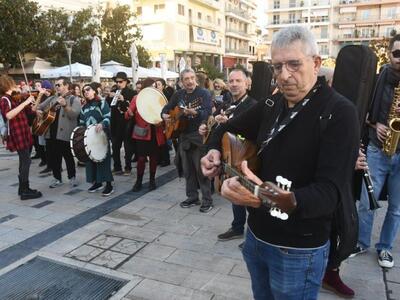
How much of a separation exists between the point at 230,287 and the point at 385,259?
162 cm

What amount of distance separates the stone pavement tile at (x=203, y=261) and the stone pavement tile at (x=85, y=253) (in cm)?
83

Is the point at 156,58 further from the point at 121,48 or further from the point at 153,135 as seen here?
the point at 153,135

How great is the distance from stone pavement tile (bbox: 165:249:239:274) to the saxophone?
1879mm

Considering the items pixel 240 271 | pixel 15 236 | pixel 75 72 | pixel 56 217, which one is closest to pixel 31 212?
pixel 56 217

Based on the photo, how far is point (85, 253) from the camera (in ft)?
13.4

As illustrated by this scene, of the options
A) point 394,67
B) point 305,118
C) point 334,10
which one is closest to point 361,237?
point 394,67

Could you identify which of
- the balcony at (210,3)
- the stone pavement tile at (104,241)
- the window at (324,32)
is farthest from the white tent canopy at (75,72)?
the window at (324,32)

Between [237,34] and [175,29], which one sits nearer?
[175,29]

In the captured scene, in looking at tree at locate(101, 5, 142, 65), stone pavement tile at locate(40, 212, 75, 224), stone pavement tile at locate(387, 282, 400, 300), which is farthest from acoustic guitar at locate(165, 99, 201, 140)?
tree at locate(101, 5, 142, 65)

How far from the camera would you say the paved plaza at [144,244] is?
3.40 metres

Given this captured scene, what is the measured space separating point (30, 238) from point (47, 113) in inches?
109

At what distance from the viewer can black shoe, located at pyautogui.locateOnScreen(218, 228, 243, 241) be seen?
4.44 meters

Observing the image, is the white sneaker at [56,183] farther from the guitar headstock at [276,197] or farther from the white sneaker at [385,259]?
the guitar headstock at [276,197]

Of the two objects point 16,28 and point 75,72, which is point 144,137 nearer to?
point 75,72
